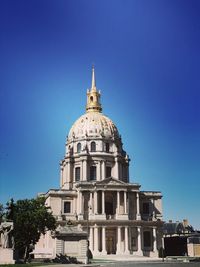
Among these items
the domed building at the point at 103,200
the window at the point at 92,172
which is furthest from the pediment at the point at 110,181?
the window at the point at 92,172

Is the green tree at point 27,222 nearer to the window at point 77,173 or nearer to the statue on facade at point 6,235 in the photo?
the statue on facade at point 6,235

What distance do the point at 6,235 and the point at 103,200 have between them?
46641 millimetres

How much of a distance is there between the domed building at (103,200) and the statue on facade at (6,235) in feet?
119

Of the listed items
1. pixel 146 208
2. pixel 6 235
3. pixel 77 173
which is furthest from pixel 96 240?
pixel 6 235

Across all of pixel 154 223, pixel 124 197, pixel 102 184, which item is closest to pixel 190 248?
pixel 154 223

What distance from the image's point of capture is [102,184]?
8606 centimetres

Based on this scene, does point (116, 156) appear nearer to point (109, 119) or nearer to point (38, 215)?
point (109, 119)

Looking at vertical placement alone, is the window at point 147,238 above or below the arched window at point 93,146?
below

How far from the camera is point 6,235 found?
3891cm

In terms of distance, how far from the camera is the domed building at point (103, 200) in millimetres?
82375

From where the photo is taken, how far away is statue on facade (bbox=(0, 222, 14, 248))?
3875 centimetres

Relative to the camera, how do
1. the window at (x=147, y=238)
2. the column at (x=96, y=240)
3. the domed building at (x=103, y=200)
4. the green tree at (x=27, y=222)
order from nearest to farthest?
the green tree at (x=27, y=222)
the column at (x=96, y=240)
the domed building at (x=103, y=200)
the window at (x=147, y=238)

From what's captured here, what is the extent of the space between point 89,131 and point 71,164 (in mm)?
9372

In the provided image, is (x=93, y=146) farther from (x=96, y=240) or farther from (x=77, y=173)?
(x=96, y=240)
